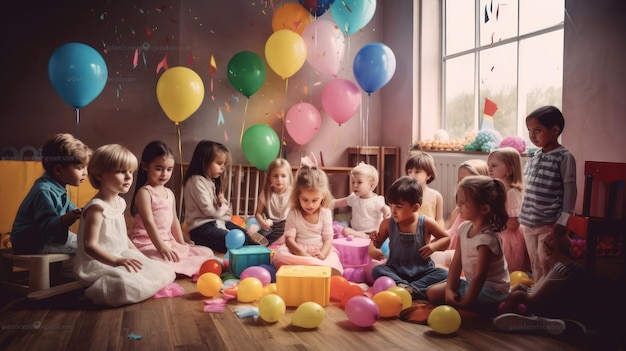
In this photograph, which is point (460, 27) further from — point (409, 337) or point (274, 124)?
point (409, 337)

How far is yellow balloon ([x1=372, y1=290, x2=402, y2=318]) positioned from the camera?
7.38ft

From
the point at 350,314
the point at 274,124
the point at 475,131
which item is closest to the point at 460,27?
the point at 475,131

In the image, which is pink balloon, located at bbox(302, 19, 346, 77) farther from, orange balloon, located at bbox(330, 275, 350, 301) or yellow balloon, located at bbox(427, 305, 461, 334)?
yellow balloon, located at bbox(427, 305, 461, 334)

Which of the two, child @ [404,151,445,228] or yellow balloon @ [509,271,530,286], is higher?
child @ [404,151,445,228]

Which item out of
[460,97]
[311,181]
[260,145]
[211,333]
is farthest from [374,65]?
[211,333]

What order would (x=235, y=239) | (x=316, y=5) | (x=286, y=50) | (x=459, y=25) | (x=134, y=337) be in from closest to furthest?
(x=134, y=337) < (x=235, y=239) < (x=286, y=50) < (x=316, y=5) < (x=459, y=25)

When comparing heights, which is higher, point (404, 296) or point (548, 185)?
point (548, 185)

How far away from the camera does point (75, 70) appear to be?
11.4 feet

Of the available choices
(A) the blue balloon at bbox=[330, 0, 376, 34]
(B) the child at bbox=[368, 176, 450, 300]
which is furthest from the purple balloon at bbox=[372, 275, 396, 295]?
(A) the blue balloon at bbox=[330, 0, 376, 34]

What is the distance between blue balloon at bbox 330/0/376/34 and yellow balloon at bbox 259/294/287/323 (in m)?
2.91

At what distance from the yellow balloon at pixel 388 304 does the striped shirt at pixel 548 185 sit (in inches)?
42.9

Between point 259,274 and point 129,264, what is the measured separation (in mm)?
668

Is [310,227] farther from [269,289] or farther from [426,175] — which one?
[426,175]

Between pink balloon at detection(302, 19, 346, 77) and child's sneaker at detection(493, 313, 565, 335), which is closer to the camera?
child's sneaker at detection(493, 313, 565, 335)
